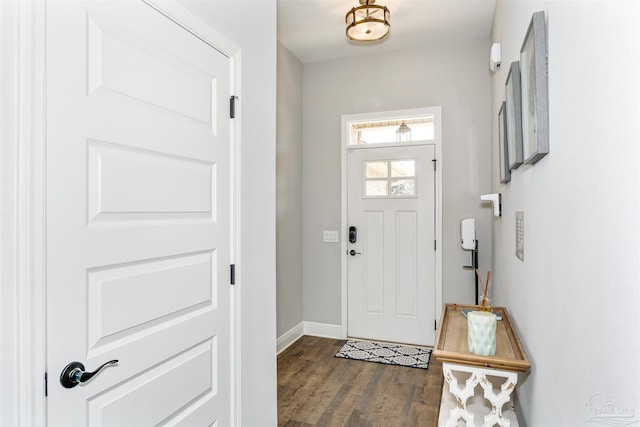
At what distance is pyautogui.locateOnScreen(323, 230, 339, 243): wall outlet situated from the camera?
4168mm

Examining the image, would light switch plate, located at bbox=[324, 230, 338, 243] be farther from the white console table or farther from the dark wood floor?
the white console table

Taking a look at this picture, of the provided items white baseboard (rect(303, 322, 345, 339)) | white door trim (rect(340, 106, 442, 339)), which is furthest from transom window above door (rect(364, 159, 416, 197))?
white baseboard (rect(303, 322, 345, 339))

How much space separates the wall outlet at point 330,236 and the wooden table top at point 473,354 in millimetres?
2060

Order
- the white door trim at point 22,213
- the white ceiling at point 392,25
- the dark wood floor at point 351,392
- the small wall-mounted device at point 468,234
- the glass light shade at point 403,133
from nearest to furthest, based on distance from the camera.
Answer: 1. the white door trim at point 22,213
2. the dark wood floor at point 351,392
3. the white ceiling at point 392,25
4. the small wall-mounted device at point 468,234
5. the glass light shade at point 403,133

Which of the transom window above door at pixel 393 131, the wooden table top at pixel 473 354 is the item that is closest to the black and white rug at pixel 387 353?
the wooden table top at pixel 473 354

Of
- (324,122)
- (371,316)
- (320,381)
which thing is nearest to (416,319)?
(371,316)

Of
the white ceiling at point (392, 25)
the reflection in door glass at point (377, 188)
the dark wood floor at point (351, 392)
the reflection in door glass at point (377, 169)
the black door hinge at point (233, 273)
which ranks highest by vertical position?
the white ceiling at point (392, 25)

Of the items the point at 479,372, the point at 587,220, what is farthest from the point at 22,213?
the point at 479,372

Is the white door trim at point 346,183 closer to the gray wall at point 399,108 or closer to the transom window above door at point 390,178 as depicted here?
the gray wall at point 399,108

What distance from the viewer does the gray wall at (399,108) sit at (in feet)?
12.1

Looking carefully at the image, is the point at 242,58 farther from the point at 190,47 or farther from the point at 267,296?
the point at 267,296

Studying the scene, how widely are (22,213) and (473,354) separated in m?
1.58

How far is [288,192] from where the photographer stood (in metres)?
3.99

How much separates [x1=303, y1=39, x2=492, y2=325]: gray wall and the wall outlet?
0.18 feet
